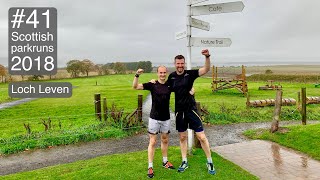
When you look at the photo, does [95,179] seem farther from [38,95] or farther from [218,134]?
[218,134]

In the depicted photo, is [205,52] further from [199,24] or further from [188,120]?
[199,24]

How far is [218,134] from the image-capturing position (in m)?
11.5

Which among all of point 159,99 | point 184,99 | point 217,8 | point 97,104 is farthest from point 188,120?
point 97,104

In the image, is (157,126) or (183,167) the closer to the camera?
(157,126)

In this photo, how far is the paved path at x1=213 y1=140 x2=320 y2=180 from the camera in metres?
6.54

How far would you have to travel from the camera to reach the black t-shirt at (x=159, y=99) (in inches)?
237

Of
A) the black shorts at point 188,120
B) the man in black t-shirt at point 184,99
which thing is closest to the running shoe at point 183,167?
the man in black t-shirt at point 184,99

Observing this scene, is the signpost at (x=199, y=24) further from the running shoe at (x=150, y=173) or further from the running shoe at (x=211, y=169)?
the running shoe at (x=150, y=173)

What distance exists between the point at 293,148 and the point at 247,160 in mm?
1941

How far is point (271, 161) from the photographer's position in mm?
7449

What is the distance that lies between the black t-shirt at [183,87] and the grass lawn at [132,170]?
1.37 meters

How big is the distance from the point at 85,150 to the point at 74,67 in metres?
69.4

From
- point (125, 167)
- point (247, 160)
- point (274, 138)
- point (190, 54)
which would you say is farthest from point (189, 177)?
point (274, 138)

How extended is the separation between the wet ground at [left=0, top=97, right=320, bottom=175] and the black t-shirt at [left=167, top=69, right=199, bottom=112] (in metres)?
3.21
